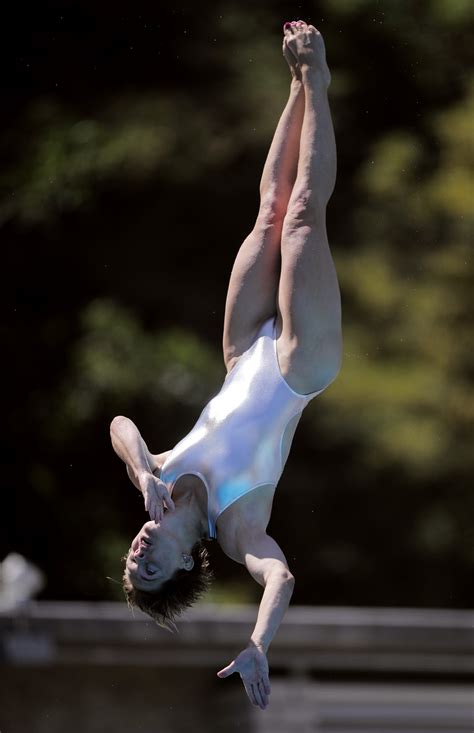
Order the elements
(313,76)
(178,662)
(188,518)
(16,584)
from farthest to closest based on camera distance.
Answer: (16,584) < (178,662) < (313,76) < (188,518)

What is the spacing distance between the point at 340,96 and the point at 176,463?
368 inches

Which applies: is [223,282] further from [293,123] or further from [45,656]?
[293,123]

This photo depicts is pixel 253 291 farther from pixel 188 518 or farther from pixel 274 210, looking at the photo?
pixel 188 518

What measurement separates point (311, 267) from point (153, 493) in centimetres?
107

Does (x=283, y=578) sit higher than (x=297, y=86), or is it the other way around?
(x=297, y=86)

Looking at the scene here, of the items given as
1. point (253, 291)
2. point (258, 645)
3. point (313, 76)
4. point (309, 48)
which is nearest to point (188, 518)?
point (258, 645)

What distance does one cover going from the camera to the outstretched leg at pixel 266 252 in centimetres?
503

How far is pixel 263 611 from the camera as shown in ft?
13.5

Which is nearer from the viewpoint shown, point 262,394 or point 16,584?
point 262,394

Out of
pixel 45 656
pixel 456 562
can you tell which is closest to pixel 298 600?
pixel 456 562

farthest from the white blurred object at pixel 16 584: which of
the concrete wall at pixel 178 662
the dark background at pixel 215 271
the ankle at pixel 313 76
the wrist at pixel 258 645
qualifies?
the wrist at pixel 258 645

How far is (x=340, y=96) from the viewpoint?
13336 millimetres

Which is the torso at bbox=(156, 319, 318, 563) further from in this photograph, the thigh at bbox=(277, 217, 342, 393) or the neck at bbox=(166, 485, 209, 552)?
the thigh at bbox=(277, 217, 342, 393)

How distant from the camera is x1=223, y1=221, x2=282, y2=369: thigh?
502cm
